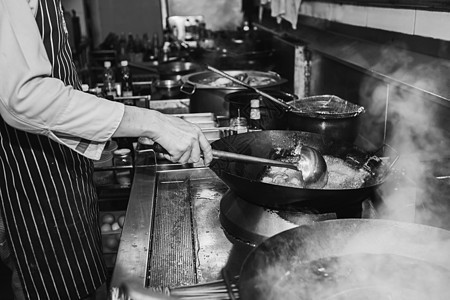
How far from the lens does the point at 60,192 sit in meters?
1.53

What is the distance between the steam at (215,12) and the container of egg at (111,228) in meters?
5.02

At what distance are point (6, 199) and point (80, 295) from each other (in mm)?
424

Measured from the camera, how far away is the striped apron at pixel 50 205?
1466 mm

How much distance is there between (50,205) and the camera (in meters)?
1.52

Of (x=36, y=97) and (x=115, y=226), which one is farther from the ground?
(x=36, y=97)

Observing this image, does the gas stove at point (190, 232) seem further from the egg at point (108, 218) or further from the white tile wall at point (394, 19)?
the white tile wall at point (394, 19)

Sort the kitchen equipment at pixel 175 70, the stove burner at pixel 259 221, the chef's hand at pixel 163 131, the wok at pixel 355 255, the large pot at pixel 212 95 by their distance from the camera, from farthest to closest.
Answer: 1. the kitchen equipment at pixel 175 70
2. the large pot at pixel 212 95
3. the stove burner at pixel 259 221
4. the chef's hand at pixel 163 131
5. the wok at pixel 355 255

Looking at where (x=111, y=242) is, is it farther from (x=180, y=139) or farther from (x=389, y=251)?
(x=389, y=251)

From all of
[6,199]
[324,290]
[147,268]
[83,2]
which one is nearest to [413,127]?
[324,290]

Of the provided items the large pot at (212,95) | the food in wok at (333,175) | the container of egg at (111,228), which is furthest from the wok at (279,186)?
the container of egg at (111,228)

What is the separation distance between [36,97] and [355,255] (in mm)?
875

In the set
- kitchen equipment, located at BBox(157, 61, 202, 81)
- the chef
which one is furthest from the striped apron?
kitchen equipment, located at BBox(157, 61, 202, 81)

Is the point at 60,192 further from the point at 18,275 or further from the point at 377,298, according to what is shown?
the point at 377,298

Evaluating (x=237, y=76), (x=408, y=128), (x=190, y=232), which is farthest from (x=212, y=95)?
(x=190, y=232)
